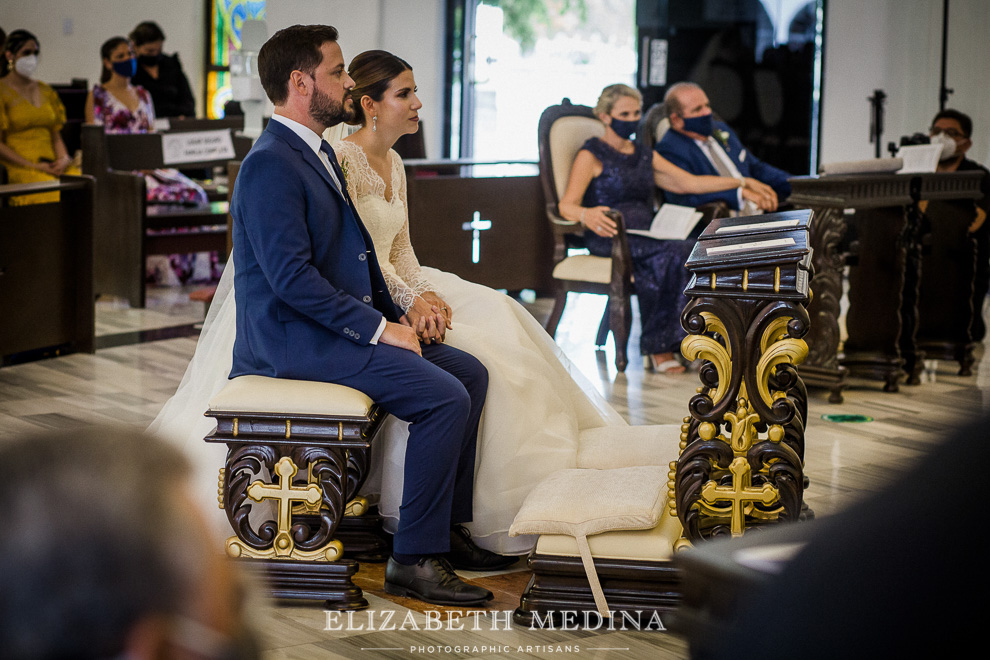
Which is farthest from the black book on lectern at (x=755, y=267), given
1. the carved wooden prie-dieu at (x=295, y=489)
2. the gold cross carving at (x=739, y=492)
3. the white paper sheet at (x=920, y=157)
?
the white paper sheet at (x=920, y=157)

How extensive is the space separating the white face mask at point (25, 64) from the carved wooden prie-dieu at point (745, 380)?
6070 mm

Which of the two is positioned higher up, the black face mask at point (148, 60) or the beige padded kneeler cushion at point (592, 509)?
the black face mask at point (148, 60)

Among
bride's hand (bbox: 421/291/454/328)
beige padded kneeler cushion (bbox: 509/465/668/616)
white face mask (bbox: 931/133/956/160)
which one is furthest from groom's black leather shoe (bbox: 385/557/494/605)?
white face mask (bbox: 931/133/956/160)

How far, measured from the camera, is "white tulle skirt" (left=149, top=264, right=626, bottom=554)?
3.07 metres

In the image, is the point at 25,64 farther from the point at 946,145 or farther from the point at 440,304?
the point at 946,145

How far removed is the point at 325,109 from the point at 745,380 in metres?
1.21

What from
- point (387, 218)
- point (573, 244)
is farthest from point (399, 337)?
point (573, 244)

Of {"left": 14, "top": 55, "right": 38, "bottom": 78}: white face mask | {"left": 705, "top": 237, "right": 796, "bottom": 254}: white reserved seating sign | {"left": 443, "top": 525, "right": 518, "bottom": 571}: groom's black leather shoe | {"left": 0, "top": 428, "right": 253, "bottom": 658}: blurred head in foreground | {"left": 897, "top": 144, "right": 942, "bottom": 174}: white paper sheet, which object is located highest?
{"left": 14, "top": 55, "right": 38, "bottom": 78}: white face mask

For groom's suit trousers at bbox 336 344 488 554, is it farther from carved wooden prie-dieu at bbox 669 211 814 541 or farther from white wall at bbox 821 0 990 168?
white wall at bbox 821 0 990 168

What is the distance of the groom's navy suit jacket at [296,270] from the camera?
271 centimetres

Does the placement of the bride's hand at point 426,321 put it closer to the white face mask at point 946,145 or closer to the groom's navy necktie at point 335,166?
the groom's navy necktie at point 335,166

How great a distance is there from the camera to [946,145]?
552 centimetres

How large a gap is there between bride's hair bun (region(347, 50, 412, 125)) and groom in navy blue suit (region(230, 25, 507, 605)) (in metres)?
0.35

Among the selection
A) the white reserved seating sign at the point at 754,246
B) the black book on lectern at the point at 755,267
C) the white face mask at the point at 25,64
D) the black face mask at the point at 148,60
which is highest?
the black face mask at the point at 148,60
